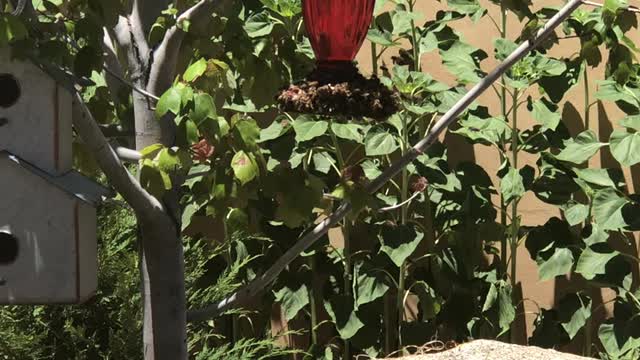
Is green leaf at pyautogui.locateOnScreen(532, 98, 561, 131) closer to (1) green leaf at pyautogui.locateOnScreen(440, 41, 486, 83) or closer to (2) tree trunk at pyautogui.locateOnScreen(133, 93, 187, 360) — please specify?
(1) green leaf at pyautogui.locateOnScreen(440, 41, 486, 83)

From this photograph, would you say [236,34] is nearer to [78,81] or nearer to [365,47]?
[78,81]

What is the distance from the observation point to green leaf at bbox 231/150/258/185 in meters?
2.19

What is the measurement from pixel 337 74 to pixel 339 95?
0.07 metres

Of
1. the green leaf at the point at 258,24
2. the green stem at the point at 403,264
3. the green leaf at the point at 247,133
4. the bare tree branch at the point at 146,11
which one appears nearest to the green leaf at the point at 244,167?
the green leaf at the point at 247,133

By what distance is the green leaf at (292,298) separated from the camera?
464 centimetres

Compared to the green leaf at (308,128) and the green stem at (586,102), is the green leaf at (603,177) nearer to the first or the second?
the green stem at (586,102)

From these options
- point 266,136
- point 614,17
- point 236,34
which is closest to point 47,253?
point 236,34

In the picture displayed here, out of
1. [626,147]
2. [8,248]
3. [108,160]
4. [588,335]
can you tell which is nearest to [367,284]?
[588,335]

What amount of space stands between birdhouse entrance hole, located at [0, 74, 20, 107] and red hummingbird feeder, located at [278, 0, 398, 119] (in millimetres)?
498

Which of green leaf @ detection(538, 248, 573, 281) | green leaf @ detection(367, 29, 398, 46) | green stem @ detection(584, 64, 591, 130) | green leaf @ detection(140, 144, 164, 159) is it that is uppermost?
green leaf @ detection(367, 29, 398, 46)

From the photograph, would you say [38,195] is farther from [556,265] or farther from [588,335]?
[588,335]

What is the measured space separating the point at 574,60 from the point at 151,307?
235cm

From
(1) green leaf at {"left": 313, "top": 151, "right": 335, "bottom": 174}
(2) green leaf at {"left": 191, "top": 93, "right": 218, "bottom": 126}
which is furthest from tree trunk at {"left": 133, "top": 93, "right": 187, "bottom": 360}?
(1) green leaf at {"left": 313, "top": 151, "right": 335, "bottom": 174}

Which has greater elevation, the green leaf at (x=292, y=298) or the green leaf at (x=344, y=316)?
the green leaf at (x=292, y=298)
